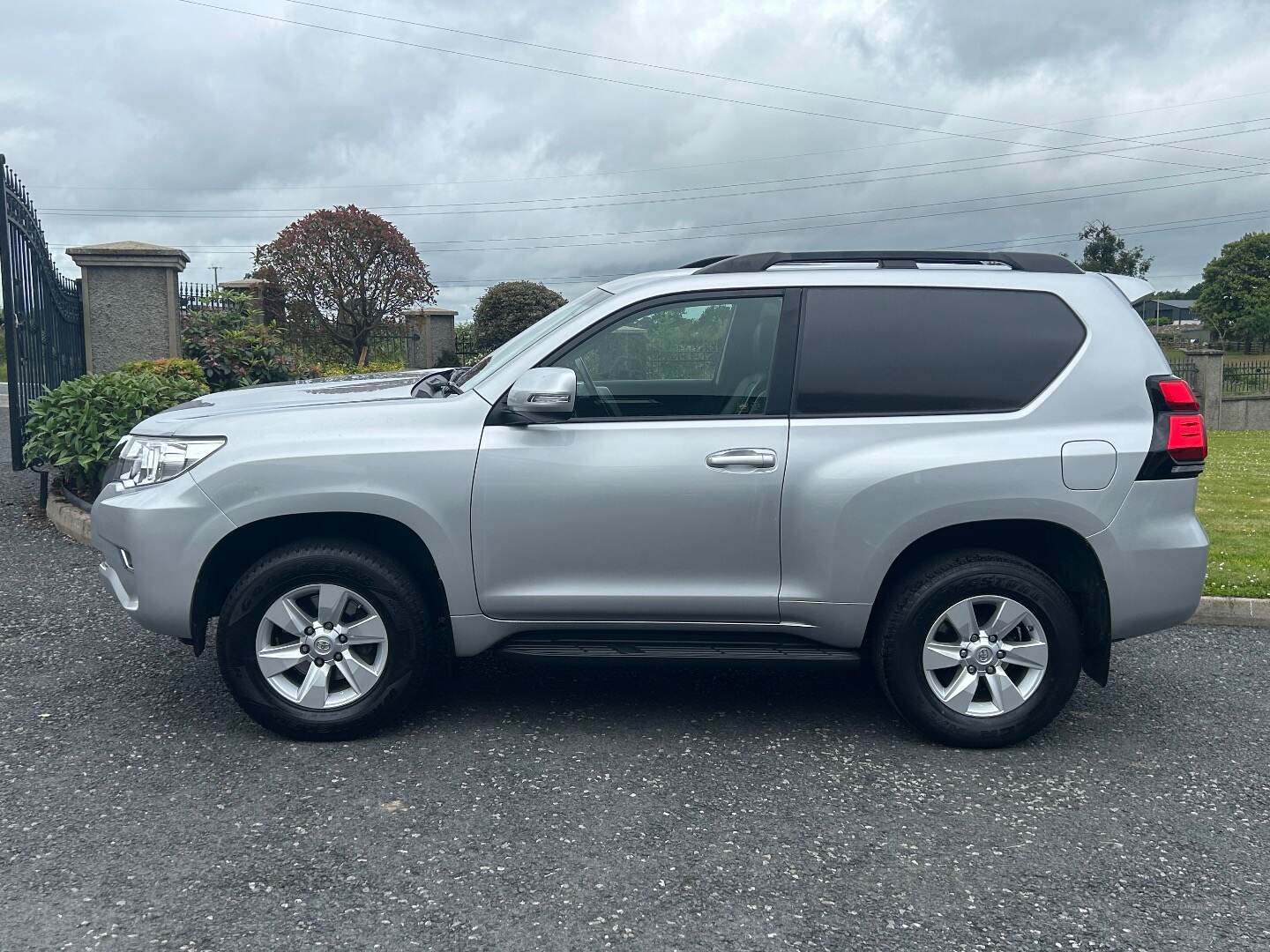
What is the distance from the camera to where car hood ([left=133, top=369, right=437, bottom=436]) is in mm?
4754

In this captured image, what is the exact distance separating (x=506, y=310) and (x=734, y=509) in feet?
70.6

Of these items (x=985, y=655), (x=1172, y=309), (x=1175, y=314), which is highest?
(x=1172, y=309)

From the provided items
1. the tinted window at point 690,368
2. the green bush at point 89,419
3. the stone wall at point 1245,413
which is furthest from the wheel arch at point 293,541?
the stone wall at point 1245,413

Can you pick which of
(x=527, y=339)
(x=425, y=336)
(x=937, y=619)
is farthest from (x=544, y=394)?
(x=425, y=336)

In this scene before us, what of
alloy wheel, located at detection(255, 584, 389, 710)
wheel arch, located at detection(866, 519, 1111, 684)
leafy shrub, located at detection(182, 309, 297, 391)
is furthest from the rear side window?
leafy shrub, located at detection(182, 309, 297, 391)

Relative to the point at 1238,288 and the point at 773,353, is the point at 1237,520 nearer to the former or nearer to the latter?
the point at 773,353

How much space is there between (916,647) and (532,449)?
1701 millimetres

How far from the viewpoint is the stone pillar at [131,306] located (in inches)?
489

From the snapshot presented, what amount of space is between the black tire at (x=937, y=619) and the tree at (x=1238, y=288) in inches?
2782

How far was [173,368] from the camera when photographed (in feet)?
35.5

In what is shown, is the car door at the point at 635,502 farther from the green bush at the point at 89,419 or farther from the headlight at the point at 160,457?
the green bush at the point at 89,419

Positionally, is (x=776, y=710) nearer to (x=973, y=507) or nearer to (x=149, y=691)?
(x=973, y=507)

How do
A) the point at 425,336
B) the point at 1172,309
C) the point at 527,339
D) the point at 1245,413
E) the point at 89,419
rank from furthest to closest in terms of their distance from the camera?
the point at 1172,309
the point at 1245,413
the point at 425,336
the point at 89,419
the point at 527,339

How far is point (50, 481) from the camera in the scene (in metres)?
10.2
